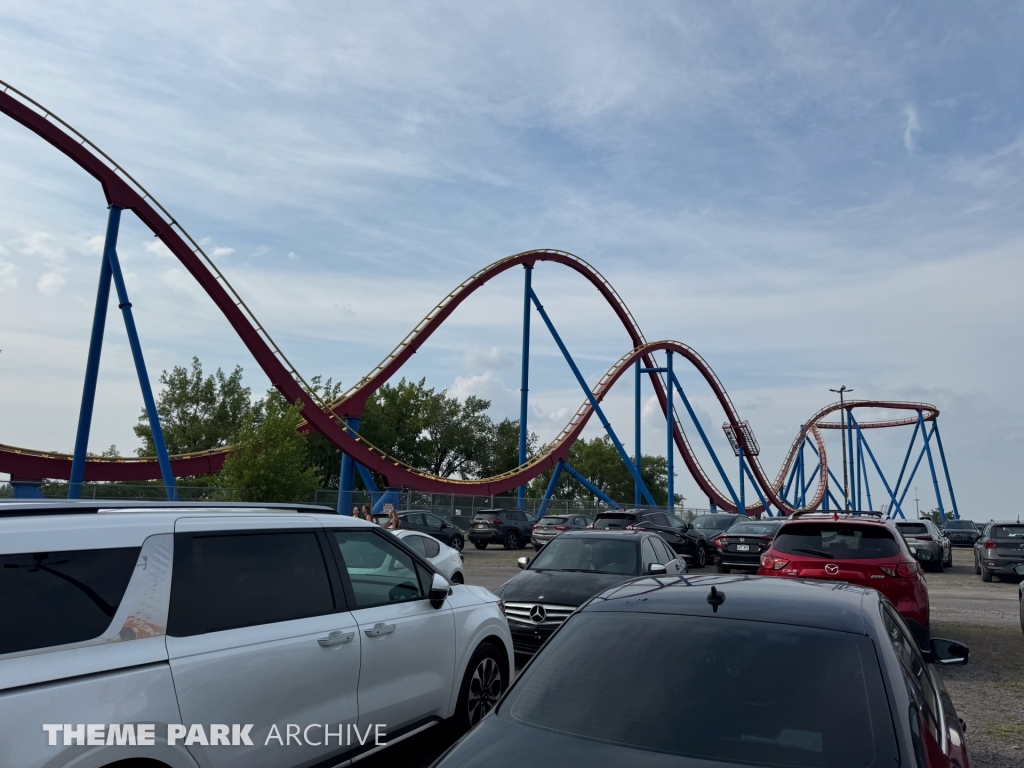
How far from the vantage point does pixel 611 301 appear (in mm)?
47844

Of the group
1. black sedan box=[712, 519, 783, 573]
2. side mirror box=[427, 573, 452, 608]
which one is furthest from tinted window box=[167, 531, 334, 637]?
black sedan box=[712, 519, 783, 573]

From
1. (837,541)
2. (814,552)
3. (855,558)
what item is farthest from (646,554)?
(855,558)

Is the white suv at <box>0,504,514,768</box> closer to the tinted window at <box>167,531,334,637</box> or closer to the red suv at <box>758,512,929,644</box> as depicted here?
the tinted window at <box>167,531,334,637</box>

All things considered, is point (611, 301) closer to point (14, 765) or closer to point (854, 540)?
point (854, 540)

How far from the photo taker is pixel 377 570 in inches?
219

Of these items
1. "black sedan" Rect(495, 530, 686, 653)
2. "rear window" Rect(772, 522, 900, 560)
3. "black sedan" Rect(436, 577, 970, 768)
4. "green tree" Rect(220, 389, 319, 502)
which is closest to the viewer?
"black sedan" Rect(436, 577, 970, 768)

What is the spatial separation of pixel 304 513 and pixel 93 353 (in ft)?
73.8

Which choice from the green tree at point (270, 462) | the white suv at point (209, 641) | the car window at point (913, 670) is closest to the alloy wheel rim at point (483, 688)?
the white suv at point (209, 641)

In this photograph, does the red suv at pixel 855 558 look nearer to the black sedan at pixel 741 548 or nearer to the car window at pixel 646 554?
the car window at pixel 646 554

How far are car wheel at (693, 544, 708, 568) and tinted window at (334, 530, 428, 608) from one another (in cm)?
2022

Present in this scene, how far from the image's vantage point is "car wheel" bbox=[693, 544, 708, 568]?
982 inches

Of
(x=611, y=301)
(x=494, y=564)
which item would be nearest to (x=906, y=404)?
(x=611, y=301)

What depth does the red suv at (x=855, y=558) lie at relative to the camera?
9.62 meters

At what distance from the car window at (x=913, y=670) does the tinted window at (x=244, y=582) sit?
3036mm
